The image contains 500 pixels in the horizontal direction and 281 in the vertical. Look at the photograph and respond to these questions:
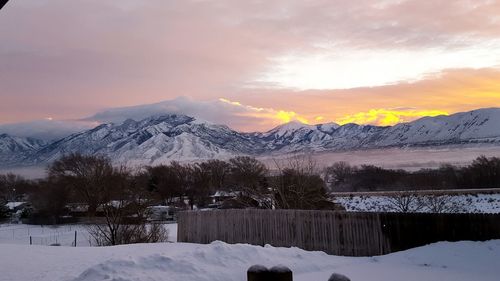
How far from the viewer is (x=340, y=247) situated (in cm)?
2005

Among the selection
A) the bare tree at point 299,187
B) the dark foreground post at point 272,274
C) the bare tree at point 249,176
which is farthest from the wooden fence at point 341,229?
the dark foreground post at point 272,274

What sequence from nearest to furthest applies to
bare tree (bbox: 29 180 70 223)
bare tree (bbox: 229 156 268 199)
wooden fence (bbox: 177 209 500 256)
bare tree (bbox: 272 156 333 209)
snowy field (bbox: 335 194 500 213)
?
wooden fence (bbox: 177 209 500 256), bare tree (bbox: 272 156 333 209), snowy field (bbox: 335 194 500 213), bare tree (bbox: 229 156 268 199), bare tree (bbox: 29 180 70 223)

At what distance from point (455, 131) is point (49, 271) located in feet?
432

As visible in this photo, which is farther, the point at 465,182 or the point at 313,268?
the point at 465,182

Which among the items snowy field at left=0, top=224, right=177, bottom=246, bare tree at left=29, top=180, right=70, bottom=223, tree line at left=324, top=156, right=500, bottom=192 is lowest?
snowy field at left=0, top=224, right=177, bottom=246

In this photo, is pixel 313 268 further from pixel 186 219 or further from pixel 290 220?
pixel 186 219

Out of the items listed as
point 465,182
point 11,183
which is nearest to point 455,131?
point 465,182

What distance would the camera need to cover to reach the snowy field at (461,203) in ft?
114

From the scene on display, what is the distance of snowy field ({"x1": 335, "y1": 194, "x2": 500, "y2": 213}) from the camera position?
114 ft

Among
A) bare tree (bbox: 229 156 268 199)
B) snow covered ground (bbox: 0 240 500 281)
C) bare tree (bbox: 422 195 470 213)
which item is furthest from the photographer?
bare tree (bbox: 229 156 268 199)

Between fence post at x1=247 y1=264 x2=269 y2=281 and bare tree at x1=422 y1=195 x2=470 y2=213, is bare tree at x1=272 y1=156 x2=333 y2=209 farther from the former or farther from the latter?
fence post at x1=247 y1=264 x2=269 y2=281

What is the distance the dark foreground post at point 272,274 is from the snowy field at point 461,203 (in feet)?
98.7

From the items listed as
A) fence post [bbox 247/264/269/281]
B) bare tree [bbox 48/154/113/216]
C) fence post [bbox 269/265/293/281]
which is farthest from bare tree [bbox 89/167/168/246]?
fence post [bbox 269/265/293/281]

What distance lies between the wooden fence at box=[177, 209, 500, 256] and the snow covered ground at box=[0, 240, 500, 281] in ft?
2.30
